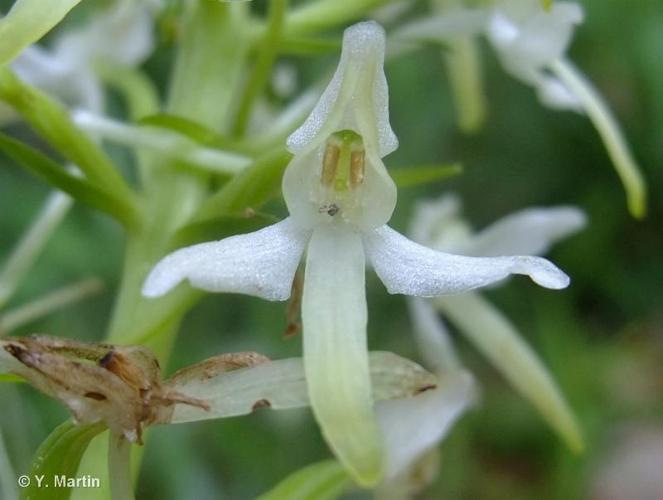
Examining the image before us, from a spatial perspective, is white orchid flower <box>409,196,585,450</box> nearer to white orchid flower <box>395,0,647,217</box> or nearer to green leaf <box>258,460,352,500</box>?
white orchid flower <box>395,0,647,217</box>

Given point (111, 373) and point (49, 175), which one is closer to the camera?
point (111, 373)

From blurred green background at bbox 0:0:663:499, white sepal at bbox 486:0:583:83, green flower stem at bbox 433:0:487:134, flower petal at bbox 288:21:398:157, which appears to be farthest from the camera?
blurred green background at bbox 0:0:663:499

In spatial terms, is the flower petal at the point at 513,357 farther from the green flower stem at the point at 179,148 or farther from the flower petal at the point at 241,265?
the flower petal at the point at 241,265

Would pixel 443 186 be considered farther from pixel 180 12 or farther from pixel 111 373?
pixel 111 373

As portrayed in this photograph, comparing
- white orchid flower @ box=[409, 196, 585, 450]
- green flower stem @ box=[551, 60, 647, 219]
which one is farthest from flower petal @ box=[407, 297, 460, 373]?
green flower stem @ box=[551, 60, 647, 219]

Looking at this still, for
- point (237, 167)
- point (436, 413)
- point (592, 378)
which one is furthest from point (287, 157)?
point (592, 378)
